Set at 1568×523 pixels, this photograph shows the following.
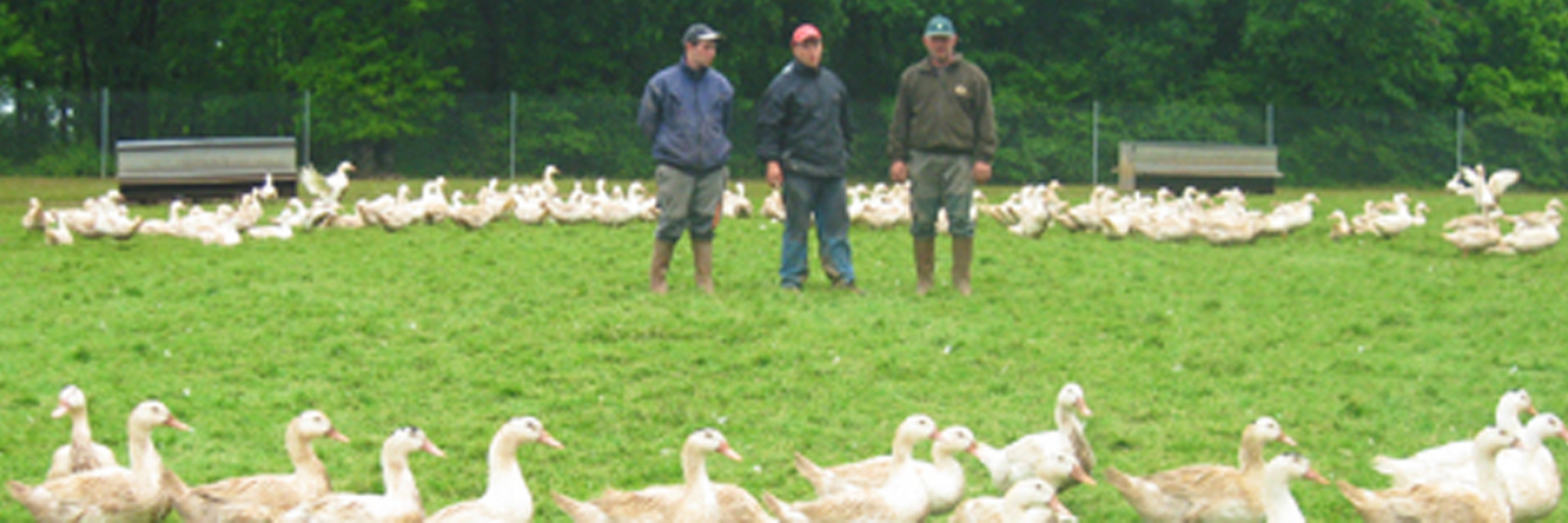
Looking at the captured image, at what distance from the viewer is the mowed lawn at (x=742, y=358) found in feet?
23.7

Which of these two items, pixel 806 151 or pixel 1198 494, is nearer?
pixel 1198 494

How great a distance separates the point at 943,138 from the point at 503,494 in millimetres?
6420

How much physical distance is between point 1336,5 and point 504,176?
1885cm

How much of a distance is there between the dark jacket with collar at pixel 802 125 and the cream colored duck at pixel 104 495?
6.27 meters

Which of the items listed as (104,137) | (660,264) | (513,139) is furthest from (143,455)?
(104,137)

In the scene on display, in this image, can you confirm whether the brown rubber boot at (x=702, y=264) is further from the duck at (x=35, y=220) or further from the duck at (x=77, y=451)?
the duck at (x=35, y=220)

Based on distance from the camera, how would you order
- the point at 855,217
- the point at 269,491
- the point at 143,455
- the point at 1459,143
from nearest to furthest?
the point at 269,491
the point at 143,455
the point at 855,217
the point at 1459,143

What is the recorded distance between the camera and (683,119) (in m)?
11.1

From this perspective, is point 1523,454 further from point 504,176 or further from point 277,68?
point 277,68

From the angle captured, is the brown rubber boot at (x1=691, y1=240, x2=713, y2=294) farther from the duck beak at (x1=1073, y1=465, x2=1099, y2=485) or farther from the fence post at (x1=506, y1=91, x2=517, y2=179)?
the fence post at (x1=506, y1=91, x2=517, y2=179)

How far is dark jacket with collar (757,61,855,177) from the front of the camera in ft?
37.8

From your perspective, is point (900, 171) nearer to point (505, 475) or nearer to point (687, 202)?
point (687, 202)

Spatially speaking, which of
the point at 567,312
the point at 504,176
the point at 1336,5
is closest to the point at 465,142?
the point at 504,176

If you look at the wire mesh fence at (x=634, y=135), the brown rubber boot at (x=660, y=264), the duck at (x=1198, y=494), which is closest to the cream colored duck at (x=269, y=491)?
the duck at (x=1198, y=494)
